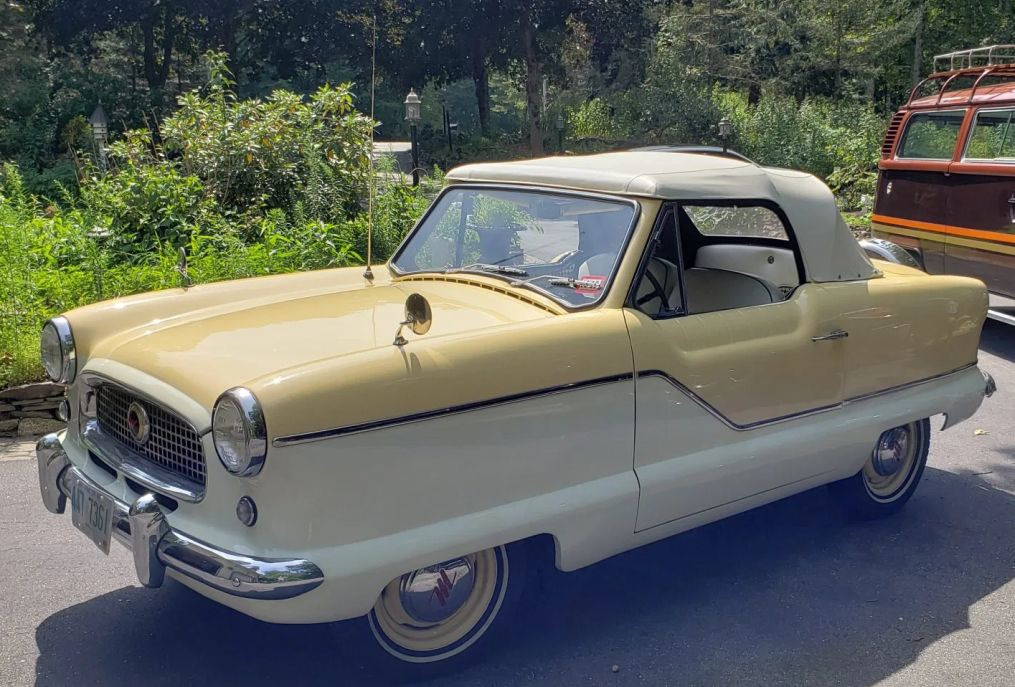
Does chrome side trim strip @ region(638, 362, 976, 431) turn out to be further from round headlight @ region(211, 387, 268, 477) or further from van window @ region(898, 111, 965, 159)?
van window @ region(898, 111, 965, 159)

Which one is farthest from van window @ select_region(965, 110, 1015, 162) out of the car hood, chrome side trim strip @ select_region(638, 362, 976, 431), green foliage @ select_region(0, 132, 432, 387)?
the car hood

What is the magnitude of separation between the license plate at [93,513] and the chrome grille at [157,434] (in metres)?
0.19

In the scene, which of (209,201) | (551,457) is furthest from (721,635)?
(209,201)

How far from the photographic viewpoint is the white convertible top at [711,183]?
3719 mm

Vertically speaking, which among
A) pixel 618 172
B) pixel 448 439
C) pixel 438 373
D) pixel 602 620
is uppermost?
pixel 618 172

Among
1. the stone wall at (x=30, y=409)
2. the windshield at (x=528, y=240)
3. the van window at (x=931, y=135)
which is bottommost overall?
the stone wall at (x=30, y=409)

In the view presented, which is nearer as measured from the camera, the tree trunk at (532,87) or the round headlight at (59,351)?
the round headlight at (59,351)

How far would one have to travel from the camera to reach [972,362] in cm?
465

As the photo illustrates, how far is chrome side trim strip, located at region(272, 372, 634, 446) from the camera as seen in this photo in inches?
104

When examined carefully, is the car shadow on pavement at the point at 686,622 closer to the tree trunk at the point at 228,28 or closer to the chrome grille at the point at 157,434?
the chrome grille at the point at 157,434

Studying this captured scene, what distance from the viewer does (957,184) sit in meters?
8.20

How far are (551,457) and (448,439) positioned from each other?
15.9 inches

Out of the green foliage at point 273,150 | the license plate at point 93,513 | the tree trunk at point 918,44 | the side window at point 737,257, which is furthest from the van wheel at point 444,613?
the tree trunk at point 918,44

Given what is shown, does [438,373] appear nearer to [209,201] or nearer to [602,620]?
[602,620]
